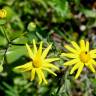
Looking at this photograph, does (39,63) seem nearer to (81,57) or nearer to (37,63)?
(37,63)

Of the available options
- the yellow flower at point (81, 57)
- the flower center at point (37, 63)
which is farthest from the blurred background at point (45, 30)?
the flower center at point (37, 63)

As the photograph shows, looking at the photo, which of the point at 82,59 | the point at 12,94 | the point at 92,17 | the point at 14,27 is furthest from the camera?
the point at 92,17

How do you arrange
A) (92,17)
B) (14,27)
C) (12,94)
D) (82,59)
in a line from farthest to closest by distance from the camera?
(92,17) → (14,27) → (12,94) → (82,59)

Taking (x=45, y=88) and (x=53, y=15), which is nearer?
(x=45, y=88)

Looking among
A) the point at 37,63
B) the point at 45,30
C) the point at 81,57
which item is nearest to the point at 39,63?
the point at 37,63

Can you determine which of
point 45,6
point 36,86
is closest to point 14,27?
point 45,6

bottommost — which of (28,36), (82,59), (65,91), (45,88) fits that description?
(45,88)

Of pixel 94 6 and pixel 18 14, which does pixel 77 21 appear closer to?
pixel 94 6

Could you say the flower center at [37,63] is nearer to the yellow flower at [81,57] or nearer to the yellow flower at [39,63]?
the yellow flower at [39,63]
